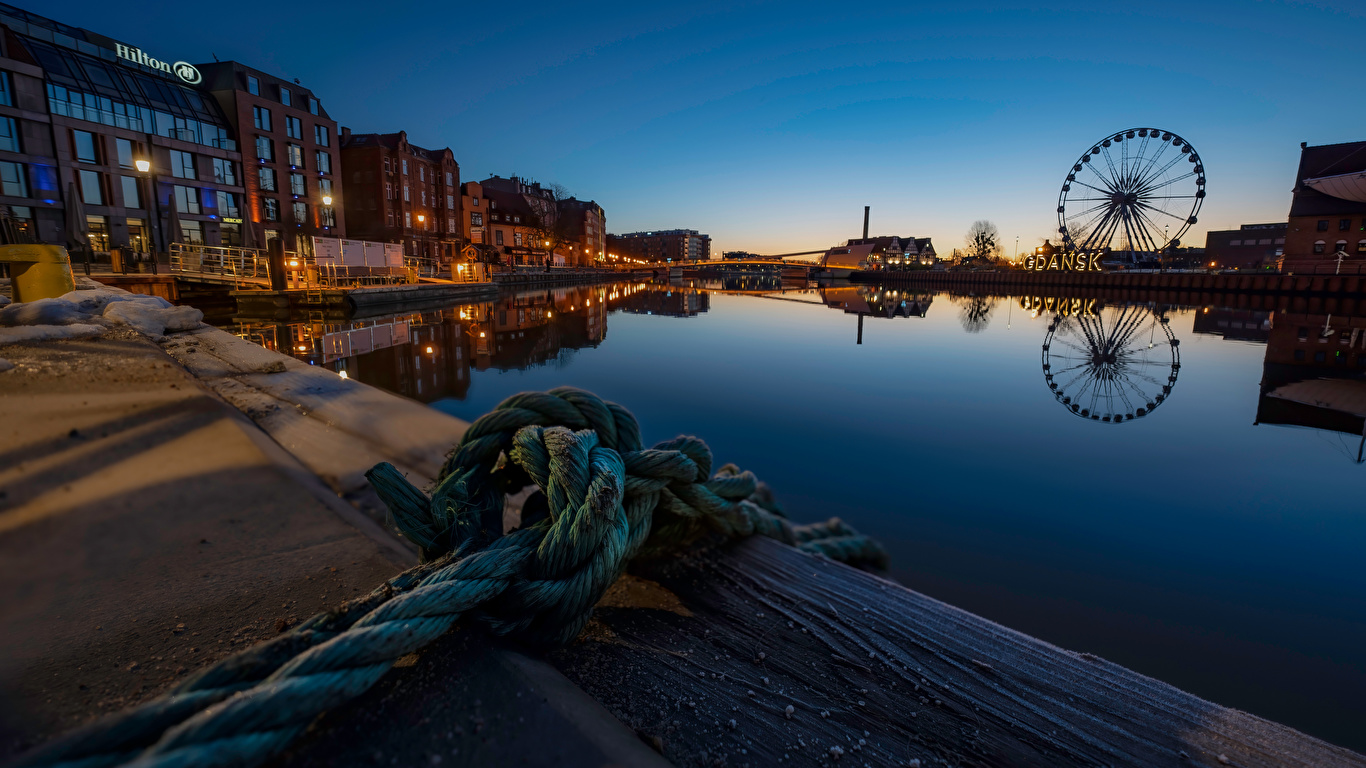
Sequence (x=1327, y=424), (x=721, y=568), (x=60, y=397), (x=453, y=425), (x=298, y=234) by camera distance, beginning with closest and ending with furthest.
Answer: (x=721, y=568)
(x=60, y=397)
(x=453, y=425)
(x=1327, y=424)
(x=298, y=234)

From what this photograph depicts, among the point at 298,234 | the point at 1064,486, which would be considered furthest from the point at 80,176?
the point at 1064,486

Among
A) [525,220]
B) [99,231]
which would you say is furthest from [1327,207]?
[99,231]

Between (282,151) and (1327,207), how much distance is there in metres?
67.2

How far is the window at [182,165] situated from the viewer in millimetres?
30688

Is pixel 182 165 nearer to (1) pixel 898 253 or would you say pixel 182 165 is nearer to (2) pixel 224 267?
(2) pixel 224 267

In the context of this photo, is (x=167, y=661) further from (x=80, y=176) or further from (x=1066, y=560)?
(x=80, y=176)

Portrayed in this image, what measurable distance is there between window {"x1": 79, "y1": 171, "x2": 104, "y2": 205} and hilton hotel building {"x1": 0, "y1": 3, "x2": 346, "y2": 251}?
0.05 meters

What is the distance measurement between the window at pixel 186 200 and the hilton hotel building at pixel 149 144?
0.06 m

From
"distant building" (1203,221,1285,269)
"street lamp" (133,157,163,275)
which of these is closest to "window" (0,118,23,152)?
"street lamp" (133,157,163,275)

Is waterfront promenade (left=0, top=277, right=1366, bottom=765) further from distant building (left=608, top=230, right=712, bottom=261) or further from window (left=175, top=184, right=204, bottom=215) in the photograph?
distant building (left=608, top=230, right=712, bottom=261)

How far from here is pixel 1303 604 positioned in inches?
113

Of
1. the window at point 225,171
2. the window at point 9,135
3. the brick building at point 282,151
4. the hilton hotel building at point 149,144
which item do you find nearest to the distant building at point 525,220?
the brick building at point 282,151

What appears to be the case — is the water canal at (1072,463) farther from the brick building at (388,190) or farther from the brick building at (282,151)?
the brick building at (388,190)

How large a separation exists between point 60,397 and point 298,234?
4144cm
